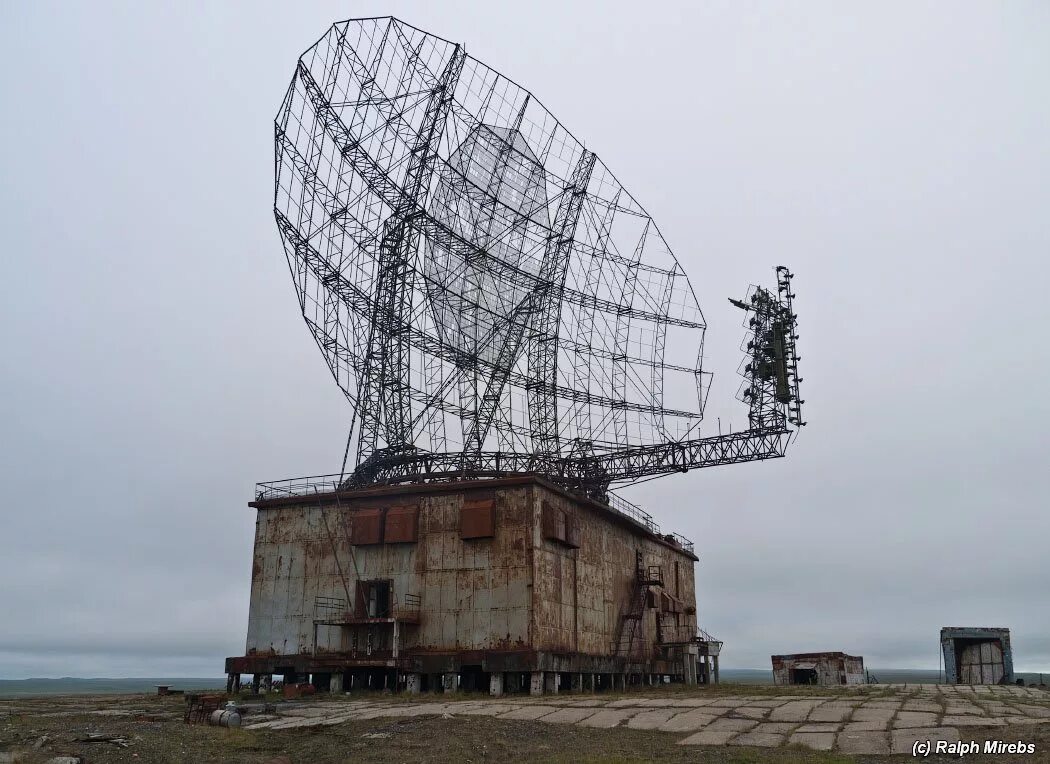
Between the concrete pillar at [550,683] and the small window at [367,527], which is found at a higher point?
the small window at [367,527]

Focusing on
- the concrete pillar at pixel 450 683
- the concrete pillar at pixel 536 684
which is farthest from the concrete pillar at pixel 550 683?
the concrete pillar at pixel 450 683

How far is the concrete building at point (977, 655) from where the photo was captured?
2095 inches

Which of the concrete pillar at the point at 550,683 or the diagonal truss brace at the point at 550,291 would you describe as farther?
the diagonal truss brace at the point at 550,291

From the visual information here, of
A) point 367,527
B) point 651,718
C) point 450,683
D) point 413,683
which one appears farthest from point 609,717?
point 367,527

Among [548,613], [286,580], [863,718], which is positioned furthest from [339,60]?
[863,718]

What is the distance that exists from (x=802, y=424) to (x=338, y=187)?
2567 cm

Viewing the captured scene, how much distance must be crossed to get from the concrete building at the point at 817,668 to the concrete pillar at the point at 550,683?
76.2 ft

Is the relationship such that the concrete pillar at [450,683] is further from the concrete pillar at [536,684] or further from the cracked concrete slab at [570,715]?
the cracked concrete slab at [570,715]

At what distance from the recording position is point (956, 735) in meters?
17.7

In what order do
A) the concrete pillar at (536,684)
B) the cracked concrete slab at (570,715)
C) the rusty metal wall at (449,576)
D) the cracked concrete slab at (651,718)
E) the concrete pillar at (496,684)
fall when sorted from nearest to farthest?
the cracked concrete slab at (651,718), the cracked concrete slab at (570,715), the concrete pillar at (536,684), the concrete pillar at (496,684), the rusty metal wall at (449,576)

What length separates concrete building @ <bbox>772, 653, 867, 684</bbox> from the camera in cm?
5141

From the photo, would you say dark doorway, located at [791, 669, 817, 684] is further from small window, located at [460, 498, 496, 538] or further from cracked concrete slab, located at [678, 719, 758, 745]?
cracked concrete slab, located at [678, 719, 758, 745]

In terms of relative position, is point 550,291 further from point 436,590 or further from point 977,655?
point 977,655

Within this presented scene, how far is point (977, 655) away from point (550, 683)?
34009 mm
